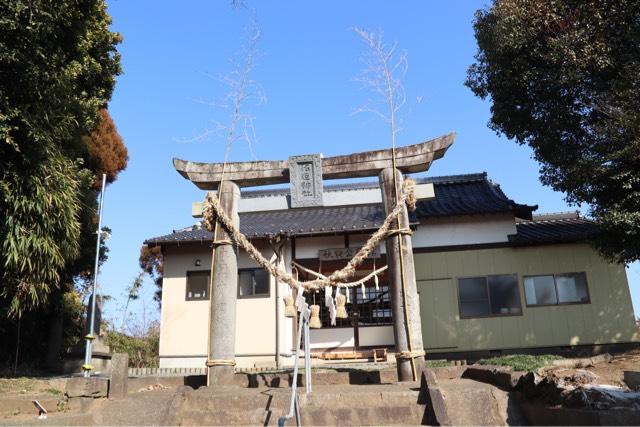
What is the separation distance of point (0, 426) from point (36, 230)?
138 inches

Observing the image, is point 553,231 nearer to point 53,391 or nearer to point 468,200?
point 468,200

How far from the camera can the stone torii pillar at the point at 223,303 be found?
724 centimetres

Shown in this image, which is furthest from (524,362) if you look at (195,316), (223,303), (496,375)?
(195,316)

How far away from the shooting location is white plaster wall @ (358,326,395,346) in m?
15.7

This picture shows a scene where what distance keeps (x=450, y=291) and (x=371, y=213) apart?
163 inches

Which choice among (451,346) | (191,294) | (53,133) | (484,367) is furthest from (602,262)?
(53,133)

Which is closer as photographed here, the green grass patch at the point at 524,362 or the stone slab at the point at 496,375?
the stone slab at the point at 496,375

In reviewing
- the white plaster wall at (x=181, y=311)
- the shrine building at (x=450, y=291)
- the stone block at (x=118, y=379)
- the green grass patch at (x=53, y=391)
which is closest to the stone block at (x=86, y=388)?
the stone block at (x=118, y=379)

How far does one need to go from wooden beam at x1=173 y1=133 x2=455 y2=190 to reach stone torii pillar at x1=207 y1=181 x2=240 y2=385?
0.27 metres

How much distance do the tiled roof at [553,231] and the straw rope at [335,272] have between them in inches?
330

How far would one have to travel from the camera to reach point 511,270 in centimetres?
1461

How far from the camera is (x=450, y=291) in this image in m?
14.7

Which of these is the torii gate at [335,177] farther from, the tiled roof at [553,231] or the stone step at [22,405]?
the tiled roof at [553,231]

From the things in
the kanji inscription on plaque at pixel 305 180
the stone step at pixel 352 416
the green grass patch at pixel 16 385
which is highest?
the kanji inscription on plaque at pixel 305 180
